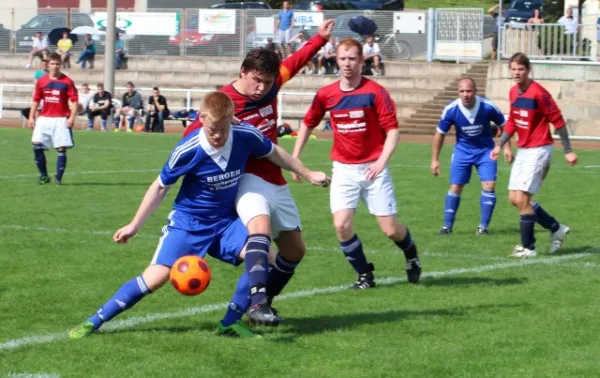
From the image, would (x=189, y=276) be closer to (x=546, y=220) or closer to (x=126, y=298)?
(x=126, y=298)

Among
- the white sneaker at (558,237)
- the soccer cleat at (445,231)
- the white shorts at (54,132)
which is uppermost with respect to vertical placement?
the white shorts at (54,132)

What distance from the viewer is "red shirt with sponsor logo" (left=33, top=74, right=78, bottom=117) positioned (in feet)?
56.6

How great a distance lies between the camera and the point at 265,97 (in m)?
7.64

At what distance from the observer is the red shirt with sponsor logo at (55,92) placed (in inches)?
679

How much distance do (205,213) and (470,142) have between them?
6.64 m

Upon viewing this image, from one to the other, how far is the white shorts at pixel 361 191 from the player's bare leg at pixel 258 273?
2101 mm

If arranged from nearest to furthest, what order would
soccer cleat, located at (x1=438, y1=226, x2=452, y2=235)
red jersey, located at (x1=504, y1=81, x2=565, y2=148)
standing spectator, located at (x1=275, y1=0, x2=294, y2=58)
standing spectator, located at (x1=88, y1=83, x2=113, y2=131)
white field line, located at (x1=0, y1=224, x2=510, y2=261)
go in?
red jersey, located at (x1=504, y1=81, x2=565, y2=148) < white field line, located at (x1=0, y1=224, x2=510, y2=261) < soccer cleat, located at (x1=438, y1=226, x2=452, y2=235) < standing spectator, located at (x1=88, y1=83, x2=113, y2=131) < standing spectator, located at (x1=275, y1=0, x2=294, y2=58)

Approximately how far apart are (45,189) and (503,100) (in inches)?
769

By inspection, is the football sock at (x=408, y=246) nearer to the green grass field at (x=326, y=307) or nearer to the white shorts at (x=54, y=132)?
the green grass field at (x=326, y=307)

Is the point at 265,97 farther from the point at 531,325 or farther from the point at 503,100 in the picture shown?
the point at 503,100

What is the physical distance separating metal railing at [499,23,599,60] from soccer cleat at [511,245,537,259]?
21.6m

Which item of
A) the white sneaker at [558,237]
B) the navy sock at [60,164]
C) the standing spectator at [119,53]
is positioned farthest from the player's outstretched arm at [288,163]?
the standing spectator at [119,53]

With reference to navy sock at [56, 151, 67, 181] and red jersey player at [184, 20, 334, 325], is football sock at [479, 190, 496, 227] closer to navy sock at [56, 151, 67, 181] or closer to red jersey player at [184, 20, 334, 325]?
red jersey player at [184, 20, 334, 325]

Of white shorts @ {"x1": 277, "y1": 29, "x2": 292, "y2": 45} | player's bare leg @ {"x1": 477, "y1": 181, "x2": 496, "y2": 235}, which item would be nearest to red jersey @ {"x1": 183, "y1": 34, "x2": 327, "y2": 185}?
player's bare leg @ {"x1": 477, "y1": 181, "x2": 496, "y2": 235}
